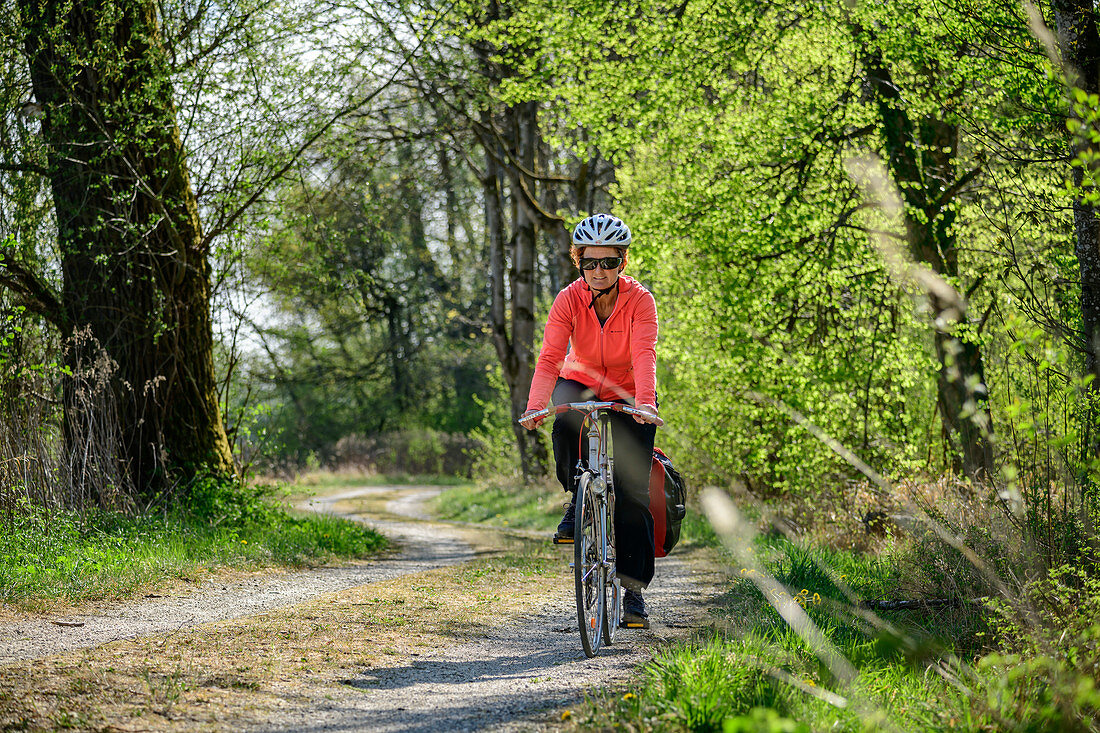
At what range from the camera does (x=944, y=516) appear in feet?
19.7

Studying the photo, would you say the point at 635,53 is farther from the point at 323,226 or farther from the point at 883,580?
the point at 883,580

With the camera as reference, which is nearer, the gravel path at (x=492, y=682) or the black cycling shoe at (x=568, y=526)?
the gravel path at (x=492, y=682)

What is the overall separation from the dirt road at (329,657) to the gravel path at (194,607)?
2 cm

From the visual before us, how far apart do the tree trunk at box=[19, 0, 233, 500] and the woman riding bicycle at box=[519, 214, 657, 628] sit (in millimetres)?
4987

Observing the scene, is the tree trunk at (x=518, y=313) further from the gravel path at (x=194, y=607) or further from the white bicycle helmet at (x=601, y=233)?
the white bicycle helmet at (x=601, y=233)

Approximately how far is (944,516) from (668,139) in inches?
279

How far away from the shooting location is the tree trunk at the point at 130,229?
27.3 feet

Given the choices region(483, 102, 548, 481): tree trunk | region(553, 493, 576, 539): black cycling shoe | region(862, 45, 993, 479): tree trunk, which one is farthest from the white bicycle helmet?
region(483, 102, 548, 481): tree trunk

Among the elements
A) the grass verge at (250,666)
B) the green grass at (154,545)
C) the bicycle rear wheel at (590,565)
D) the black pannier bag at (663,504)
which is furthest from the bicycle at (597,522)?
the green grass at (154,545)

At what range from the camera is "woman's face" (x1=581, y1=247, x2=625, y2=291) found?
509 cm

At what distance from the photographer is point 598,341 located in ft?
17.0

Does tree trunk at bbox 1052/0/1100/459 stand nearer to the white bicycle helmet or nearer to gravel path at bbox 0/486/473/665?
the white bicycle helmet

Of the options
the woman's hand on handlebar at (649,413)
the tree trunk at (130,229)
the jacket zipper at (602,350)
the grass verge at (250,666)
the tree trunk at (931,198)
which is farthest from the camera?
the tree trunk at (931,198)

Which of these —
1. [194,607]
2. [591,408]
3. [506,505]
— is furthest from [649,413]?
[506,505]
